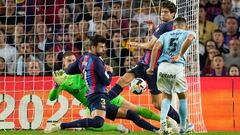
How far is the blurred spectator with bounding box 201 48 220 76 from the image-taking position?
17188mm

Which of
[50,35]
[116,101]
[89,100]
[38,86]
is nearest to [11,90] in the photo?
[38,86]

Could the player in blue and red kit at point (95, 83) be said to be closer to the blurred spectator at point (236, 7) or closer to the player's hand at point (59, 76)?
the player's hand at point (59, 76)

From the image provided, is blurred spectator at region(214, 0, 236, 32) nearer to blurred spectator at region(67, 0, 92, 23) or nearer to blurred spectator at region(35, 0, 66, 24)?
blurred spectator at region(67, 0, 92, 23)

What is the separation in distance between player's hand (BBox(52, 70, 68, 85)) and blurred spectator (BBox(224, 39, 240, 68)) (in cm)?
523

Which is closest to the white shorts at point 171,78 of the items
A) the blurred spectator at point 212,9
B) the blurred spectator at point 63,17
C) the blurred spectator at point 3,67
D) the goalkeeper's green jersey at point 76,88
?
the goalkeeper's green jersey at point 76,88

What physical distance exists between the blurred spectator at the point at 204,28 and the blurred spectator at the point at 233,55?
0.85 m

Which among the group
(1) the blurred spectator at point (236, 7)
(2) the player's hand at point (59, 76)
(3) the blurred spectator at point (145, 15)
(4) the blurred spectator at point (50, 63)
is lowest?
(2) the player's hand at point (59, 76)

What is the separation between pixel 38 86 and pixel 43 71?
0.70 m

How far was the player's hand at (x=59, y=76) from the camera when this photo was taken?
13.0 m

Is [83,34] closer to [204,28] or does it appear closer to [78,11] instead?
[78,11]

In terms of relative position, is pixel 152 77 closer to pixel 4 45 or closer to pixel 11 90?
pixel 11 90

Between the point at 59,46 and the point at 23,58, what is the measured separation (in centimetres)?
82

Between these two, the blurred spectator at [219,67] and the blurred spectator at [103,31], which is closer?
the blurred spectator at [219,67]

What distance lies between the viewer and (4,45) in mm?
17219
